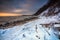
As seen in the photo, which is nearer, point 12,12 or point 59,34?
point 12,12

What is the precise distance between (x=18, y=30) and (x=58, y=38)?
1.71 feet

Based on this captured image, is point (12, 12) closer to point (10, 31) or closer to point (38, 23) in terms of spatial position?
point (10, 31)

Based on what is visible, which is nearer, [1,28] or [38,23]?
[1,28]

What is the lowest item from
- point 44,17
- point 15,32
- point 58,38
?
point 58,38

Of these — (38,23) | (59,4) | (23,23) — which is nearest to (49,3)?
(59,4)

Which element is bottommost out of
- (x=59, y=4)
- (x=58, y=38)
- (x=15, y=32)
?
(x=58, y=38)

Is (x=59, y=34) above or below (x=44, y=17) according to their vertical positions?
below

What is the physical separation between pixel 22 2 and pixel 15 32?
1.20ft

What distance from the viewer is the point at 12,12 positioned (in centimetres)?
135

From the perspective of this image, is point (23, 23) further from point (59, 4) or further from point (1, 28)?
point (59, 4)

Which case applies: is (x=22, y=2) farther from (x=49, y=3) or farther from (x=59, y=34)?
(x=59, y=34)

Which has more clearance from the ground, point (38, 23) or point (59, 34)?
point (38, 23)

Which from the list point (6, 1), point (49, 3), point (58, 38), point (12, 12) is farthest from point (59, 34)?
point (6, 1)

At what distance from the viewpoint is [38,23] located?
4.62 ft
